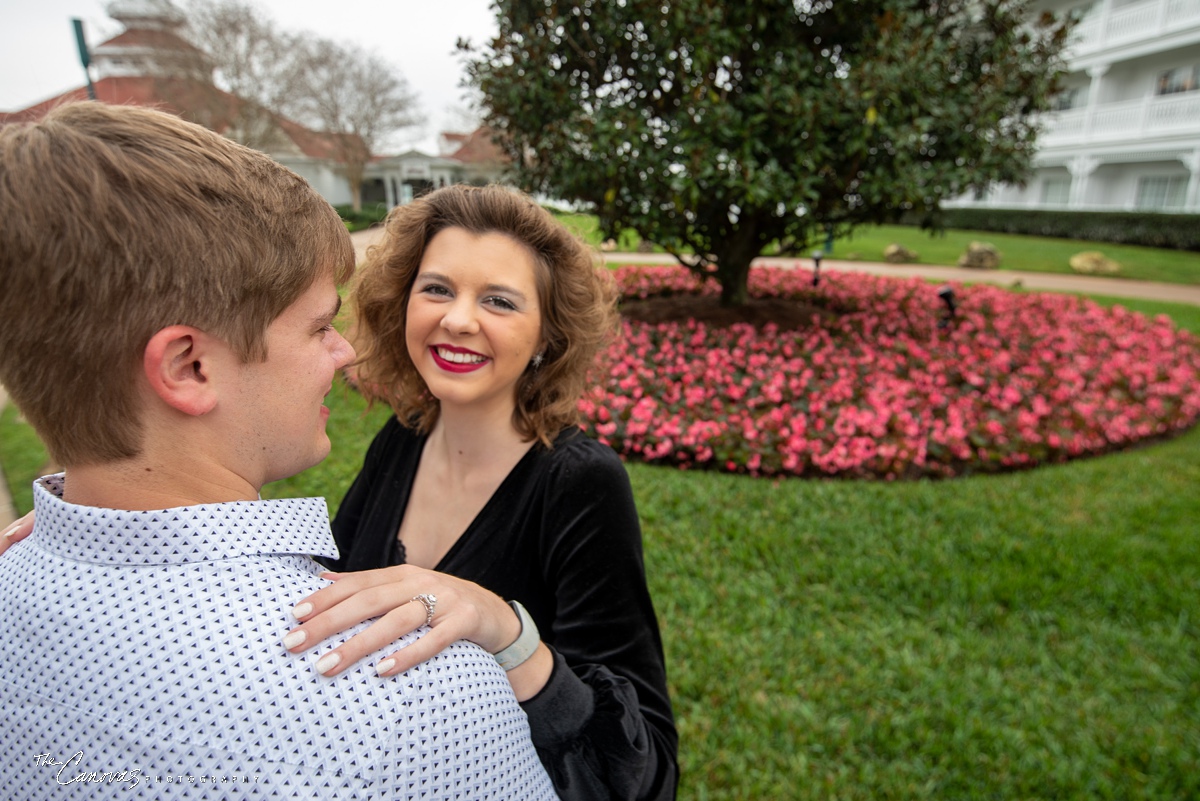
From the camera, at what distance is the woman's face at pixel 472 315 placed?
5.97ft

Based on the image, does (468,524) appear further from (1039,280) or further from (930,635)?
(1039,280)

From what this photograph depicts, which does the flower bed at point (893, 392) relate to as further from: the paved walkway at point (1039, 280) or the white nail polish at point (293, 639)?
the paved walkway at point (1039, 280)

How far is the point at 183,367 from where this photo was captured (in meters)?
0.81

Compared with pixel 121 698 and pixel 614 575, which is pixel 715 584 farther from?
pixel 121 698

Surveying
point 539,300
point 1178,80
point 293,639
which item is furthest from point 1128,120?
point 293,639

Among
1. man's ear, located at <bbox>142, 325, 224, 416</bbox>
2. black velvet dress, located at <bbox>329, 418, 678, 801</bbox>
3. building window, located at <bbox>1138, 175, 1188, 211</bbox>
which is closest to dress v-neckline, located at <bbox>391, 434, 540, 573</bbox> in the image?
black velvet dress, located at <bbox>329, 418, 678, 801</bbox>

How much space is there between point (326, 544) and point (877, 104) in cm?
615

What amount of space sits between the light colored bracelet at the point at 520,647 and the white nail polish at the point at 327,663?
387 millimetres

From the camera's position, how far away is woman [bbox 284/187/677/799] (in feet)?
4.46

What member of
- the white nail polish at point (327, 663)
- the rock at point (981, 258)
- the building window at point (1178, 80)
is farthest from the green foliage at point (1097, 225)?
the white nail polish at point (327, 663)

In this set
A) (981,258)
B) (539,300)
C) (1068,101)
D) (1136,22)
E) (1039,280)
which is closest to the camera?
(539,300)

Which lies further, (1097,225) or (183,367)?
(1097,225)

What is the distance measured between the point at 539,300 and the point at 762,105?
16.0 feet

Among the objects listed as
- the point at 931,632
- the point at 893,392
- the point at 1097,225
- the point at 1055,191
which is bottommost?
the point at 931,632
